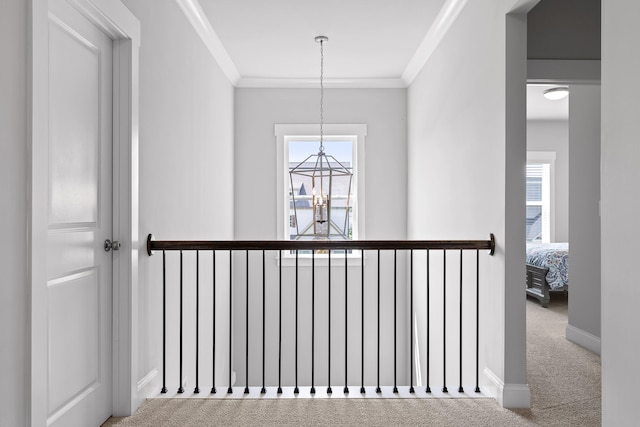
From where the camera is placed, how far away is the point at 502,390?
98.9 inches

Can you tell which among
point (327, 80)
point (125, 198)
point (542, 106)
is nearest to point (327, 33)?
point (327, 80)

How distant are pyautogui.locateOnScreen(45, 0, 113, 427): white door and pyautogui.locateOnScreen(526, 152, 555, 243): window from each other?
7300 millimetres

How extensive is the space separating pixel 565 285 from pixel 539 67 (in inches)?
140

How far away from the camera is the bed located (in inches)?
229

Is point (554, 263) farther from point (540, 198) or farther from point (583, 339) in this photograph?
point (540, 198)

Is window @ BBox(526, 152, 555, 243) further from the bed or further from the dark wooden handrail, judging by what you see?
the dark wooden handrail

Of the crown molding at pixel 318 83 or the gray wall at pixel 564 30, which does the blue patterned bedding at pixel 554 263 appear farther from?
the gray wall at pixel 564 30

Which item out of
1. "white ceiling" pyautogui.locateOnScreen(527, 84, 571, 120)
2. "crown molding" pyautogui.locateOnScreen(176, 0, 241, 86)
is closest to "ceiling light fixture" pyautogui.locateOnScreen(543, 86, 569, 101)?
"white ceiling" pyautogui.locateOnScreen(527, 84, 571, 120)

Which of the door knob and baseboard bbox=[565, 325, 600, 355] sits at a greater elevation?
the door knob

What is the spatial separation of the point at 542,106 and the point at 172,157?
5.85m
